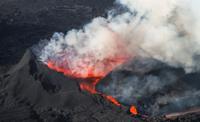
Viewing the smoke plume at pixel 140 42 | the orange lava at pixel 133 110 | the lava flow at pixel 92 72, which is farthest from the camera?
the smoke plume at pixel 140 42

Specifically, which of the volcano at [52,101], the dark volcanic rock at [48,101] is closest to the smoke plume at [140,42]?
the volcano at [52,101]

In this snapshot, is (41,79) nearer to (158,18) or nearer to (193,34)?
(158,18)

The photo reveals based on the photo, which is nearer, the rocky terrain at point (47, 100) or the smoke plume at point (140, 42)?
the rocky terrain at point (47, 100)

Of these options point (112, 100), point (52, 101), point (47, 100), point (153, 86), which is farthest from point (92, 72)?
point (47, 100)

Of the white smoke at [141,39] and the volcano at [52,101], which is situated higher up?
the white smoke at [141,39]

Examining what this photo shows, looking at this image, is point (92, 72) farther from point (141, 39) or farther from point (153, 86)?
point (141, 39)

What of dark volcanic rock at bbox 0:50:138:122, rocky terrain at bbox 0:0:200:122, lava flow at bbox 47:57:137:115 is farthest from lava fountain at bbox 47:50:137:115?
dark volcanic rock at bbox 0:50:138:122

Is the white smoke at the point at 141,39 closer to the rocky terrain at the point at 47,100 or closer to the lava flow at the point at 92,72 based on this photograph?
the lava flow at the point at 92,72

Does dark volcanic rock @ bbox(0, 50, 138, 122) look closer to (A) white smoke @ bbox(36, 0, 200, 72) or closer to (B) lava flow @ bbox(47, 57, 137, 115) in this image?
(B) lava flow @ bbox(47, 57, 137, 115)
